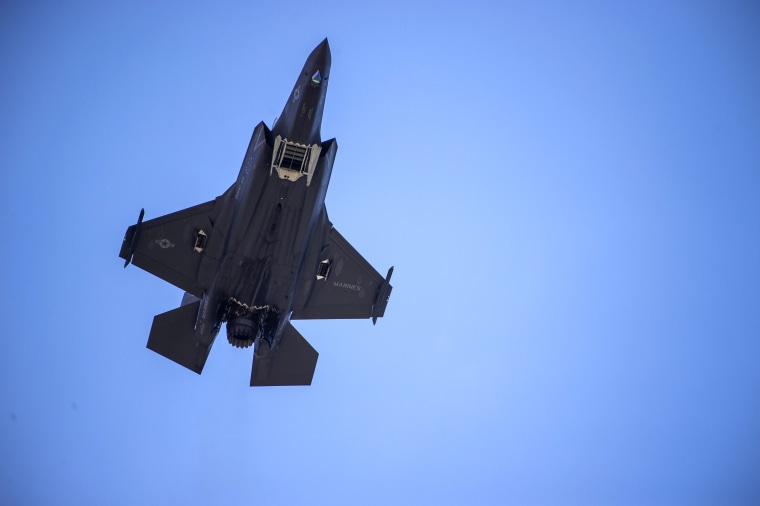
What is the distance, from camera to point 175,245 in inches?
1419

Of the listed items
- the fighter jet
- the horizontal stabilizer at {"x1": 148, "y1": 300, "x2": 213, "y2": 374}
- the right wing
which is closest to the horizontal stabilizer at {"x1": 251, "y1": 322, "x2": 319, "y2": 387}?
the fighter jet

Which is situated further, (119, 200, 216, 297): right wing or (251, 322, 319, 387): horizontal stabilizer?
(251, 322, 319, 387): horizontal stabilizer

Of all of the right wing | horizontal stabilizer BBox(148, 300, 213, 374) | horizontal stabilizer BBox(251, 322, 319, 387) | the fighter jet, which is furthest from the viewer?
horizontal stabilizer BBox(251, 322, 319, 387)

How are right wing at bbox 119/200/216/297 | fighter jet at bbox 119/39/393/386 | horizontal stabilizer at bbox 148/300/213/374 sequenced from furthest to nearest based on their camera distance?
horizontal stabilizer at bbox 148/300/213/374
right wing at bbox 119/200/216/297
fighter jet at bbox 119/39/393/386

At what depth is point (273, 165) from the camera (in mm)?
31953

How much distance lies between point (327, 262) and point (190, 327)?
7.66 meters

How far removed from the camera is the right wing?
3547 cm

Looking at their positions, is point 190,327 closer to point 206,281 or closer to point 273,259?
point 206,281

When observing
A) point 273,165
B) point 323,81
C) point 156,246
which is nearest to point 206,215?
point 156,246

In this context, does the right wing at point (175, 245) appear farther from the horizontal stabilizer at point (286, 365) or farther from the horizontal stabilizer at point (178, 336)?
the horizontal stabilizer at point (286, 365)

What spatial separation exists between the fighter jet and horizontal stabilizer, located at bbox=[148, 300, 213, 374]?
0.17ft

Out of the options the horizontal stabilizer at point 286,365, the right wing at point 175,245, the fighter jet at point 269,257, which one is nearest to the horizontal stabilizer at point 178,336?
the fighter jet at point 269,257

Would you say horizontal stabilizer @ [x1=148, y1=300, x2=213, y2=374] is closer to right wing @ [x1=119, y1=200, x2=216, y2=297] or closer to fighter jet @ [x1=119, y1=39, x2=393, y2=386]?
fighter jet @ [x1=119, y1=39, x2=393, y2=386]

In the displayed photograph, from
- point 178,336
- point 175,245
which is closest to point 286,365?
point 178,336
